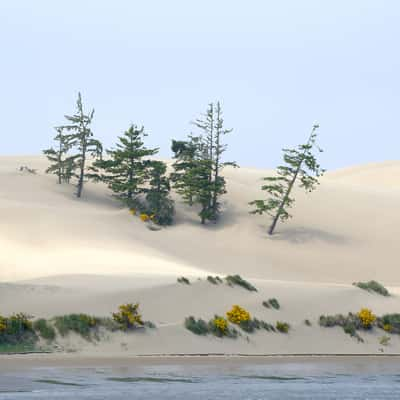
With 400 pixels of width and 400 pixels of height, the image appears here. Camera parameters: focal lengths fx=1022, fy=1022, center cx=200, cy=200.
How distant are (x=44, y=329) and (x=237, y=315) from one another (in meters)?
5.73

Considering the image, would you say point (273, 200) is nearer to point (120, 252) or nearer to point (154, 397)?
point (120, 252)

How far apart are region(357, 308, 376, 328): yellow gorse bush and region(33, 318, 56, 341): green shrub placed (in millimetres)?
9422

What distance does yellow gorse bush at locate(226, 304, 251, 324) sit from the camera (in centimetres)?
2894

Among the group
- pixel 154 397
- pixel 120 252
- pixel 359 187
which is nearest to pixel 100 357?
pixel 154 397

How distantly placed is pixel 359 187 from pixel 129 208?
20.8m

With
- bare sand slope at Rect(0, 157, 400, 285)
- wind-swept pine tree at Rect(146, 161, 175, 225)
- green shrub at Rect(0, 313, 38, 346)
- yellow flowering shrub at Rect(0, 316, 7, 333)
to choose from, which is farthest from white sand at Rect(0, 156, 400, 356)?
yellow flowering shrub at Rect(0, 316, 7, 333)

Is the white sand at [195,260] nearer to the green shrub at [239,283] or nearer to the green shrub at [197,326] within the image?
the green shrub at [197,326]

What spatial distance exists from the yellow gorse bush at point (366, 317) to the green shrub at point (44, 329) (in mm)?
9422

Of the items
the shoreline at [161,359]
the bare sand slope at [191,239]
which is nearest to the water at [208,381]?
the shoreline at [161,359]

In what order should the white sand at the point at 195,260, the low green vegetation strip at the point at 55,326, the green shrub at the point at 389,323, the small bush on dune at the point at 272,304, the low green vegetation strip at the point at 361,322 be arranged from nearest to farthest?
1. the low green vegetation strip at the point at 55,326
2. the white sand at the point at 195,260
3. the low green vegetation strip at the point at 361,322
4. the green shrub at the point at 389,323
5. the small bush on dune at the point at 272,304

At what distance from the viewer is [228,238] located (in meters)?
49.3

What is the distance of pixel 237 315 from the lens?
29.1 metres

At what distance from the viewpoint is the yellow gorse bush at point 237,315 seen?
1139 inches

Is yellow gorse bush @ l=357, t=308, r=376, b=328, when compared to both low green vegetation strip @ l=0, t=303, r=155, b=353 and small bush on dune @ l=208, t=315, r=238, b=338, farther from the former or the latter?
low green vegetation strip @ l=0, t=303, r=155, b=353
